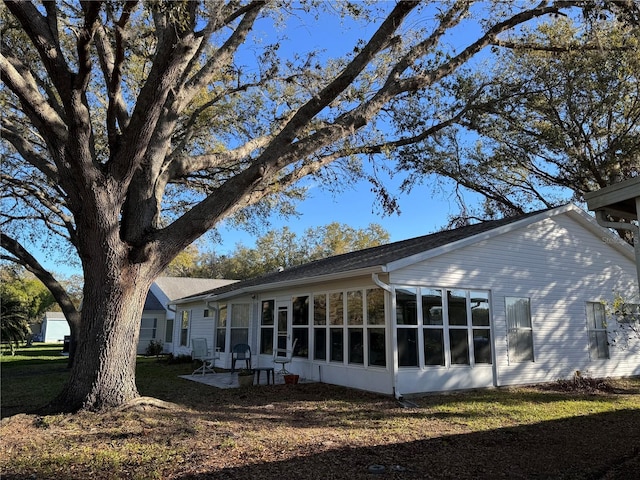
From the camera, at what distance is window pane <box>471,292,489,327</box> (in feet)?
34.7

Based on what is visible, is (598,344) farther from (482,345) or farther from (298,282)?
(298,282)

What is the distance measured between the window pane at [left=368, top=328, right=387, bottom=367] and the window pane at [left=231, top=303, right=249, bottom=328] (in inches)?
255

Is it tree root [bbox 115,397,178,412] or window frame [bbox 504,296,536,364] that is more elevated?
window frame [bbox 504,296,536,364]

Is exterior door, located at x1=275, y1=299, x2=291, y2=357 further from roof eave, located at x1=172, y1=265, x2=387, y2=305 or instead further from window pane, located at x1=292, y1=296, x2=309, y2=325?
roof eave, located at x1=172, y1=265, x2=387, y2=305

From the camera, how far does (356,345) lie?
10570 mm

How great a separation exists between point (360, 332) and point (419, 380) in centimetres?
166

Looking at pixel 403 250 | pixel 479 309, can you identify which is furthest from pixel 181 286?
pixel 479 309

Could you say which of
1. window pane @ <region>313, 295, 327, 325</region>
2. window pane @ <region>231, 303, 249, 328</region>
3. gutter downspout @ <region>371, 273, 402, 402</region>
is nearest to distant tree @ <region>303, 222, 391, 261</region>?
window pane @ <region>231, 303, 249, 328</region>

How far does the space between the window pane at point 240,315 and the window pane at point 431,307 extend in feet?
24.1

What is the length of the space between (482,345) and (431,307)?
5.55 feet

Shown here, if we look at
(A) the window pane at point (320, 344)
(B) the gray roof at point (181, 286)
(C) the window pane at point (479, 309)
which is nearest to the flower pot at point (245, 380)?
(A) the window pane at point (320, 344)

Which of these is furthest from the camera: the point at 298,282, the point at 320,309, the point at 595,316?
the point at 595,316

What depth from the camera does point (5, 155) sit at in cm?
1345

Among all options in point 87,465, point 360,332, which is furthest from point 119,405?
point 360,332
